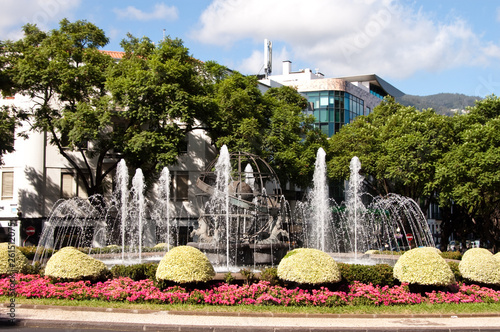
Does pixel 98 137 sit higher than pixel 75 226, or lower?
higher

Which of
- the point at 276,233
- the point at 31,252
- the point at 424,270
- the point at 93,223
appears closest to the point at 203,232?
the point at 276,233

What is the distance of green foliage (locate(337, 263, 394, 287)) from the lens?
17.2 metres

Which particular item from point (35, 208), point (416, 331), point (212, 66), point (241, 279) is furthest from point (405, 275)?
point (35, 208)

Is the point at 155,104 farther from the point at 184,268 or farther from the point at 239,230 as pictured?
the point at 184,268

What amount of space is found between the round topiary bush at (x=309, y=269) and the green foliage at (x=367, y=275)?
24.9 inches

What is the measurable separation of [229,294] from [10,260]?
6825 millimetres

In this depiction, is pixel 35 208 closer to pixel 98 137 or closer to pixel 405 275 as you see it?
pixel 98 137

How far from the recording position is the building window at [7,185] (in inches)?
1695

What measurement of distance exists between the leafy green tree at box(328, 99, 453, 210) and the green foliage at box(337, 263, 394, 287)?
23.5 meters

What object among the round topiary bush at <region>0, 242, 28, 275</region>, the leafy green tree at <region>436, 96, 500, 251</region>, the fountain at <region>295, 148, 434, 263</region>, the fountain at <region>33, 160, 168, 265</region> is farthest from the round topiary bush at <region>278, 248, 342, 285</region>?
the fountain at <region>33, 160, 168, 265</region>

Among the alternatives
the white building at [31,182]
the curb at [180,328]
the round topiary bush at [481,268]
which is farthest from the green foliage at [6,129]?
the round topiary bush at [481,268]

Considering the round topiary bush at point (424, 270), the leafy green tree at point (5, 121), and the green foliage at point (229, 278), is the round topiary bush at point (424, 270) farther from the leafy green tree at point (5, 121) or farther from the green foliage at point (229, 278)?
the leafy green tree at point (5, 121)

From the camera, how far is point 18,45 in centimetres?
3759

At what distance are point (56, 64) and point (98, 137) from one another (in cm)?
504
